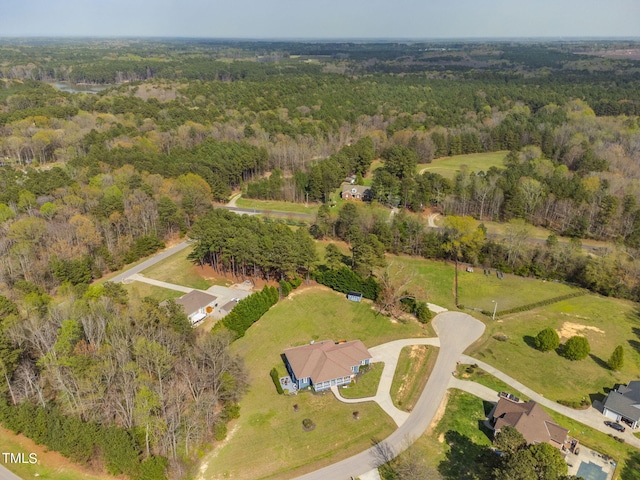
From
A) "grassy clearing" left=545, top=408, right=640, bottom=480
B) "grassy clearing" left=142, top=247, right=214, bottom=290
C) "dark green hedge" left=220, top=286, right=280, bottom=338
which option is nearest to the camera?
"grassy clearing" left=545, top=408, right=640, bottom=480

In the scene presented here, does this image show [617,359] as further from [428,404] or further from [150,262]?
[150,262]

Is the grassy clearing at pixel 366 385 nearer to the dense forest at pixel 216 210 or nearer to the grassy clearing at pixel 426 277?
the dense forest at pixel 216 210

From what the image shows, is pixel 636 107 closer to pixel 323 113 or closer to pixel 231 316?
pixel 323 113

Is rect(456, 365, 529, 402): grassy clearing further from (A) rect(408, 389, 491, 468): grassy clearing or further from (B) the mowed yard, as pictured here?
(B) the mowed yard

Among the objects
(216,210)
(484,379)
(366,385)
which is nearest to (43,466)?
(366,385)

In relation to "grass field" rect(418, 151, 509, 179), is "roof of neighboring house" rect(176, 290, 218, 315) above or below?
below

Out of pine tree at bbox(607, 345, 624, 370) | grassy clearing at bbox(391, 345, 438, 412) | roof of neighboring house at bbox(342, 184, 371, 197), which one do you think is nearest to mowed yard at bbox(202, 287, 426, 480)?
grassy clearing at bbox(391, 345, 438, 412)

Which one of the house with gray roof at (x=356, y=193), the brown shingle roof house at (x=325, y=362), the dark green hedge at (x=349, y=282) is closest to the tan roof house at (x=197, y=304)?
the brown shingle roof house at (x=325, y=362)
